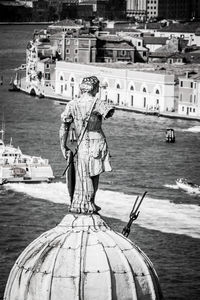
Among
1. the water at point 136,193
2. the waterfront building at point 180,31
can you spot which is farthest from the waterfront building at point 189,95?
the waterfront building at point 180,31

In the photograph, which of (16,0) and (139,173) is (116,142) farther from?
(16,0)

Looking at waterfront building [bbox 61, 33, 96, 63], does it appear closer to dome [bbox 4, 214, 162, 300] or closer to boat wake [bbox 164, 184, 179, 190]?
boat wake [bbox 164, 184, 179, 190]

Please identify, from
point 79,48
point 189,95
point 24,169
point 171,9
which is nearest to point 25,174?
point 24,169

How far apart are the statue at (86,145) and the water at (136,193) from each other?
1349 cm

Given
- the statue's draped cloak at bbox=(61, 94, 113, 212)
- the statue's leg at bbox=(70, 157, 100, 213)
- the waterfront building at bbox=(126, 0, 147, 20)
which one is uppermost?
the statue's draped cloak at bbox=(61, 94, 113, 212)

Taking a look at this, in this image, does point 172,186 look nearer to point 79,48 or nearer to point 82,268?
point 82,268

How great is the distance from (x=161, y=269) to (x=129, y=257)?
615 inches

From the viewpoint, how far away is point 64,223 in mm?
3691

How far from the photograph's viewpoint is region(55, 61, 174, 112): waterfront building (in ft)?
155

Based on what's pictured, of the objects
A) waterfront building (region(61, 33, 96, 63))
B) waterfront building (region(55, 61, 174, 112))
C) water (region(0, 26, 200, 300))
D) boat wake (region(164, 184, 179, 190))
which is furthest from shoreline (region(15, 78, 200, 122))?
boat wake (region(164, 184, 179, 190))

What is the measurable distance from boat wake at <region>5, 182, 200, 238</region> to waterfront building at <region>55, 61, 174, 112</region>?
61.3ft

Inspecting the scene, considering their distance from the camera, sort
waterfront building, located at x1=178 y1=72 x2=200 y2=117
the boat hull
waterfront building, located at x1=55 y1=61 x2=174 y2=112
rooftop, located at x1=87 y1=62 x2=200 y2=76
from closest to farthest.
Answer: the boat hull
waterfront building, located at x1=178 y1=72 x2=200 y2=117
waterfront building, located at x1=55 y1=61 x2=174 y2=112
rooftop, located at x1=87 y1=62 x2=200 y2=76

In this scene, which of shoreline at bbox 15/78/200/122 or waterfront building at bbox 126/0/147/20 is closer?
shoreline at bbox 15/78/200/122

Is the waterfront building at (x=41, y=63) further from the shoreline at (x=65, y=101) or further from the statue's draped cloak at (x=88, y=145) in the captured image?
the statue's draped cloak at (x=88, y=145)
